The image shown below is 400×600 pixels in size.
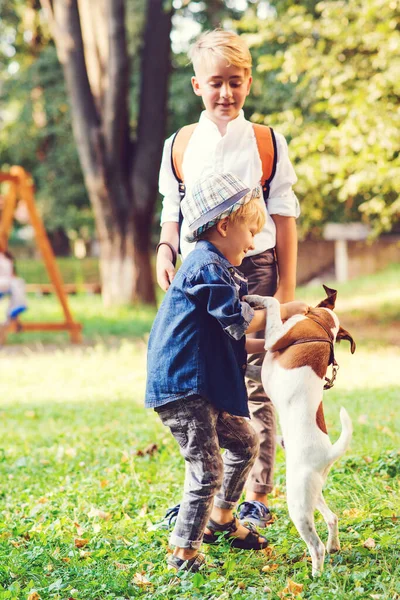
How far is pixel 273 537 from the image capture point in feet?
11.7

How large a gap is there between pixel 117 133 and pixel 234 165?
10014mm

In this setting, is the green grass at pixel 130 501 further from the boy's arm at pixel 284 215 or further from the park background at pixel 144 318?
the boy's arm at pixel 284 215

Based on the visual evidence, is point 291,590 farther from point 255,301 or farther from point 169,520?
point 255,301

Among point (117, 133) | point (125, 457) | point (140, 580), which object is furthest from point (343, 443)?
point (117, 133)

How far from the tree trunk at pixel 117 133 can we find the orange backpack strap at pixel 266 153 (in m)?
9.70

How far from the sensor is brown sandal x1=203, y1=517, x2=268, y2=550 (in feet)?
11.2

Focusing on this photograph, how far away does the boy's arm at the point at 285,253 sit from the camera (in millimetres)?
3596

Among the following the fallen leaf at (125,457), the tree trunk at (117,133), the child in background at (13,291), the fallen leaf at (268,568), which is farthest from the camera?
the tree trunk at (117,133)

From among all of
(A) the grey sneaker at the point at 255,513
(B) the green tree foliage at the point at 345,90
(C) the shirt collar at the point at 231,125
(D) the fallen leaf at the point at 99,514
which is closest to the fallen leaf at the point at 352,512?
(A) the grey sneaker at the point at 255,513

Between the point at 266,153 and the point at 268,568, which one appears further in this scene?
the point at 266,153

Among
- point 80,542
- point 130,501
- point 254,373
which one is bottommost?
point 130,501

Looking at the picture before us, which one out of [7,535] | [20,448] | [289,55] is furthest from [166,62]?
[7,535]

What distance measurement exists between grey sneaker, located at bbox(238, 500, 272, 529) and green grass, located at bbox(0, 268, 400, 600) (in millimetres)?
76

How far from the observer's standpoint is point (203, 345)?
119 inches
